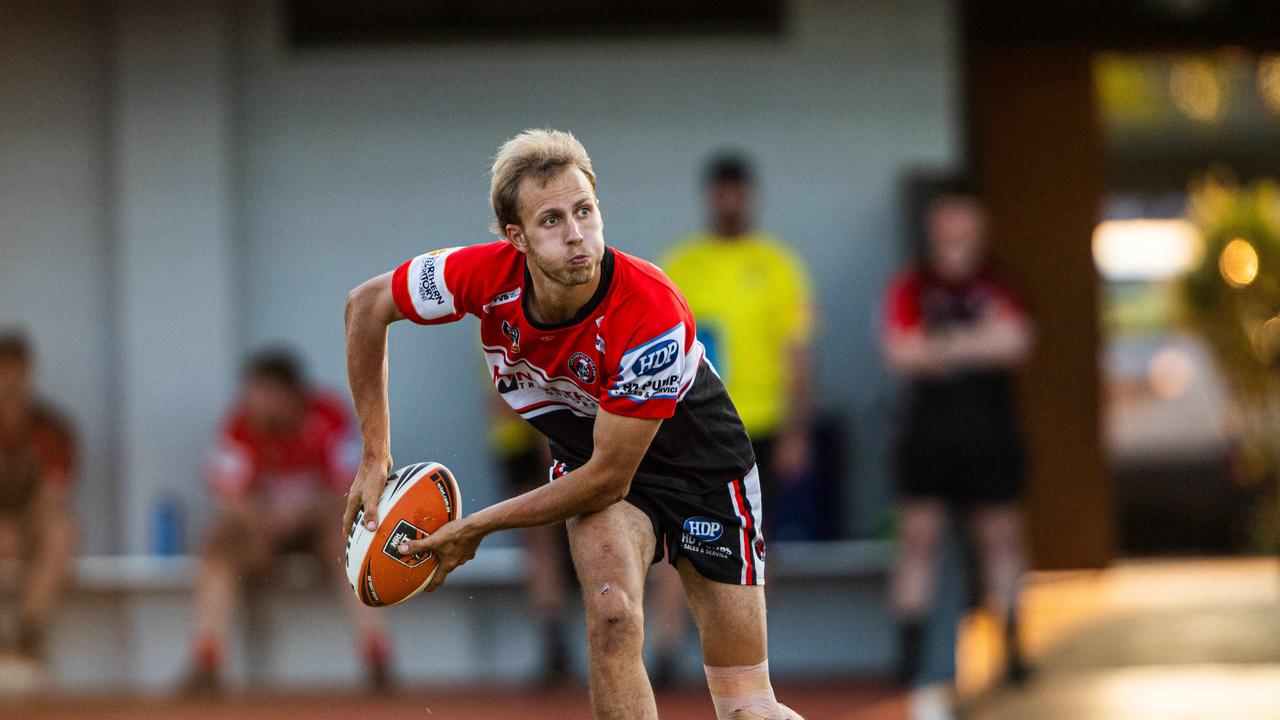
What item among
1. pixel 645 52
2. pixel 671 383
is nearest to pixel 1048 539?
pixel 645 52

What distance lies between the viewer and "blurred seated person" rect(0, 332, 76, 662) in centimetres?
928

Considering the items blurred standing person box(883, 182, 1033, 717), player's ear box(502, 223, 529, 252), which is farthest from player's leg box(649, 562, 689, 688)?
player's ear box(502, 223, 529, 252)

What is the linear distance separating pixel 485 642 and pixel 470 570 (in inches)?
21.5

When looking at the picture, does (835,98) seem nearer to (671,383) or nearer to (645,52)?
(645,52)

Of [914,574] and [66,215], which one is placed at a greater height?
[66,215]

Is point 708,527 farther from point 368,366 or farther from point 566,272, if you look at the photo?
point 368,366

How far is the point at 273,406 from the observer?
29.4 ft

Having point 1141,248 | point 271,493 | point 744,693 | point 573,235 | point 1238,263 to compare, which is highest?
point 1141,248

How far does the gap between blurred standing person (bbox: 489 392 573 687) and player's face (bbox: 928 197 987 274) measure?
214 centimetres

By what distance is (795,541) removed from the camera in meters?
9.32

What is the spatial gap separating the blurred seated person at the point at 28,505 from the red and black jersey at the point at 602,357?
5001mm

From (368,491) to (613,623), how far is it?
0.79 m

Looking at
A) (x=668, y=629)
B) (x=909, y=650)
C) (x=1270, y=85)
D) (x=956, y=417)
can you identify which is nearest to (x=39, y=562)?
(x=668, y=629)

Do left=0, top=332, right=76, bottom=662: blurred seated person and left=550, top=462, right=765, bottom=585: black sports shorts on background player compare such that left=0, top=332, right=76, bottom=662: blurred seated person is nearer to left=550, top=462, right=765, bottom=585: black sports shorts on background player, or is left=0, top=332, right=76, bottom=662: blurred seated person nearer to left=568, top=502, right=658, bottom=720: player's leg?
left=550, top=462, right=765, bottom=585: black sports shorts on background player
